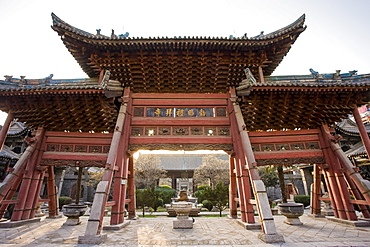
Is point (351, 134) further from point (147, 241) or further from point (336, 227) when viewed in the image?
point (147, 241)

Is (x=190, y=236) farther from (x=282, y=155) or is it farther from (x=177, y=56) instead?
(x=177, y=56)

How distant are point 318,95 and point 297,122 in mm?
1507

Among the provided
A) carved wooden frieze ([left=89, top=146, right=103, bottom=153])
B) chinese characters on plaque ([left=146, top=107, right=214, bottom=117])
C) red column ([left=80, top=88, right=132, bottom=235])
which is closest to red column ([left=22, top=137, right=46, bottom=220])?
carved wooden frieze ([left=89, top=146, right=103, bottom=153])

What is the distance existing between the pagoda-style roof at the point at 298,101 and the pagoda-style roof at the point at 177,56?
1.31 m

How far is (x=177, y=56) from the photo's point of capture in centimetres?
818

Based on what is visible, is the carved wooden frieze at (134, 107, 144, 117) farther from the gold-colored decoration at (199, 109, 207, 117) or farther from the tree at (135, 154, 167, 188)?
the tree at (135, 154, 167, 188)

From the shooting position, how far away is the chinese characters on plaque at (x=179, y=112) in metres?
8.50

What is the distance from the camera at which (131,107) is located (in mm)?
8570

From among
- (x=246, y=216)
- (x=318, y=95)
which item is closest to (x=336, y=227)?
(x=246, y=216)

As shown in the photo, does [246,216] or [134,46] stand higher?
[134,46]

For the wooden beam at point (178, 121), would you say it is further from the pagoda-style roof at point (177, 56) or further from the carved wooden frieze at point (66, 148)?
the carved wooden frieze at point (66, 148)

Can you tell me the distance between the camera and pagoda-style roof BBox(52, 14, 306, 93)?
780 cm

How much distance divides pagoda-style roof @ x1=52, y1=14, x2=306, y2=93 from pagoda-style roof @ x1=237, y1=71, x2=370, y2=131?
1.31 meters

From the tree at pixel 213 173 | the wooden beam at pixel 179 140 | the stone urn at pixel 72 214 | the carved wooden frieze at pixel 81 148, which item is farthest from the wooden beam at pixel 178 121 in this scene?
the tree at pixel 213 173
